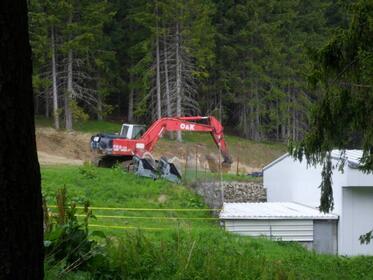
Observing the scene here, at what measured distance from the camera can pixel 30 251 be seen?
134 inches

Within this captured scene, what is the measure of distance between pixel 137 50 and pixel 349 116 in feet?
145

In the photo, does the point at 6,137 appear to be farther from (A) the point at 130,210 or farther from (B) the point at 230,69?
(B) the point at 230,69

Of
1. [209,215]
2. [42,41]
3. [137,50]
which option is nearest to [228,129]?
[137,50]

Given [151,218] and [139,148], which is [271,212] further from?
[139,148]

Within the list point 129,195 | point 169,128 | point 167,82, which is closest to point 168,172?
point 169,128

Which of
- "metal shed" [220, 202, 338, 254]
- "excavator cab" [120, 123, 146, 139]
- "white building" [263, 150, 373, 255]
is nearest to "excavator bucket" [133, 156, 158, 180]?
"excavator cab" [120, 123, 146, 139]

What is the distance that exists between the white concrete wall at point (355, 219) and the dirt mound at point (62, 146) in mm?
19637

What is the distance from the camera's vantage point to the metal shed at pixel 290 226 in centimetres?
2050

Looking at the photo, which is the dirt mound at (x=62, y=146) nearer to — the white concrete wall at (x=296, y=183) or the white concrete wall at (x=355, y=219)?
the white concrete wall at (x=296, y=183)

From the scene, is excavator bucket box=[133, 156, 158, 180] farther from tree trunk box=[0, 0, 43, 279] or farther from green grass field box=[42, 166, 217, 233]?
tree trunk box=[0, 0, 43, 279]

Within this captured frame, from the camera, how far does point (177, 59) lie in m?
49.5

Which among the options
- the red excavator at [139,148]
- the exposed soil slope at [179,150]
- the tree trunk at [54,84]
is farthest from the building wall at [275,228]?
the tree trunk at [54,84]

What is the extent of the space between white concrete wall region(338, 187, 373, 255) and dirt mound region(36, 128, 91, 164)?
773 inches

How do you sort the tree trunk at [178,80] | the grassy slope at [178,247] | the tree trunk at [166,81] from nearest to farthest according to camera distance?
the grassy slope at [178,247] < the tree trunk at [178,80] < the tree trunk at [166,81]
